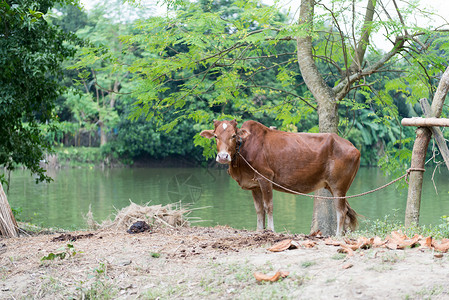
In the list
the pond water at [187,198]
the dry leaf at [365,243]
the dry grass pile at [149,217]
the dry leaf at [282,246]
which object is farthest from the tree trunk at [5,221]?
the dry leaf at [365,243]

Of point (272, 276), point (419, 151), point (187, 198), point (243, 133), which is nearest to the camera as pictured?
point (272, 276)

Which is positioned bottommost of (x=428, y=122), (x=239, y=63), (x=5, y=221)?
(x=5, y=221)

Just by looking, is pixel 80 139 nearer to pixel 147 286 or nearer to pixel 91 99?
pixel 91 99

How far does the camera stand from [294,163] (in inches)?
305

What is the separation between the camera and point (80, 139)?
3838 centimetres

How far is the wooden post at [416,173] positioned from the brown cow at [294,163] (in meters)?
1.16

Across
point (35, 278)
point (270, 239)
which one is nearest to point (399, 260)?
point (270, 239)

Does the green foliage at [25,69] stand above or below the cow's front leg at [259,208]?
above

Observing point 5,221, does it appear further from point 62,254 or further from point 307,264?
point 307,264

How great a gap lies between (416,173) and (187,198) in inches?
545

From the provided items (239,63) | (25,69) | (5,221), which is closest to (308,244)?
(5,221)

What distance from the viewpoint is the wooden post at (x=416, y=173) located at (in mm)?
6449

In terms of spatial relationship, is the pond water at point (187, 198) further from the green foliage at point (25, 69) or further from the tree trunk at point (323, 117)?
the green foliage at point (25, 69)

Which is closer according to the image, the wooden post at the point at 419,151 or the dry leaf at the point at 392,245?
the dry leaf at the point at 392,245
